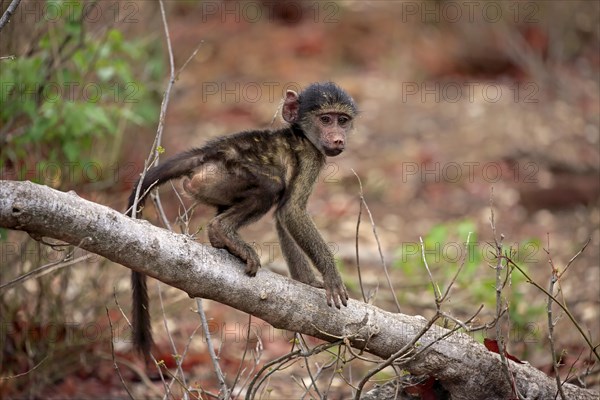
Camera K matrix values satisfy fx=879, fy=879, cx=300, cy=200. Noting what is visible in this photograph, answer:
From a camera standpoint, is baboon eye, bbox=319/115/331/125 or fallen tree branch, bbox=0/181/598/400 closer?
fallen tree branch, bbox=0/181/598/400

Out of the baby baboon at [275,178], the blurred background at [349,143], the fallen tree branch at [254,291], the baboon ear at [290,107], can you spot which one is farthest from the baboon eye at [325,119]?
the fallen tree branch at [254,291]

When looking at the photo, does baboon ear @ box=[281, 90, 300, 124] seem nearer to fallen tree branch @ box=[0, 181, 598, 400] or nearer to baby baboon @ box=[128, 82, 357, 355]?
baby baboon @ box=[128, 82, 357, 355]

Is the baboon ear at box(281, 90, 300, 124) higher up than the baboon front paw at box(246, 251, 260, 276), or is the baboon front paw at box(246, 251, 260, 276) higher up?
the baboon ear at box(281, 90, 300, 124)

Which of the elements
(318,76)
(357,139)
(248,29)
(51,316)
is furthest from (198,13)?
(51,316)

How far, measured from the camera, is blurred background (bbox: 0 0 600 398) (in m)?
6.21

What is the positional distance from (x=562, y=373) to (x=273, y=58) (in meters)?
8.98

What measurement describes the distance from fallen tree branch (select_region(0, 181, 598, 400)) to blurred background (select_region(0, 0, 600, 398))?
1.92 ft

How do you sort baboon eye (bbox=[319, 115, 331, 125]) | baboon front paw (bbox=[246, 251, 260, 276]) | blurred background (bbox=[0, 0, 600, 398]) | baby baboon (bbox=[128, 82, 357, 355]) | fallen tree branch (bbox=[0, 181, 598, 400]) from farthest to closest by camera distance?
blurred background (bbox=[0, 0, 600, 398]), baboon eye (bbox=[319, 115, 331, 125]), baby baboon (bbox=[128, 82, 357, 355]), baboon front paw (bbox=[246, 251, 260, 276]), fallen tree branch (bbox=[0, 181, 598, 400])

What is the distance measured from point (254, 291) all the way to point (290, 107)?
1.78m

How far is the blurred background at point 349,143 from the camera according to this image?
6207mm

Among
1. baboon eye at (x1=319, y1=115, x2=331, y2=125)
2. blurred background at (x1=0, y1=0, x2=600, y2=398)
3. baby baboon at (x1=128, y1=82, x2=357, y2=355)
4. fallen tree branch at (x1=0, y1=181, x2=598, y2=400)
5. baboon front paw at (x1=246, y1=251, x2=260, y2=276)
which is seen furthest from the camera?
blurred background at (x1=0, y1=0, x2=600, y2=398)

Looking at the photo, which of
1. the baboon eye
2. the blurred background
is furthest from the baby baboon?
the blurred background

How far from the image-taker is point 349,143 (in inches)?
465

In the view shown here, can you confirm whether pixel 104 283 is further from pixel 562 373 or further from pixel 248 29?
pixel 248 29
